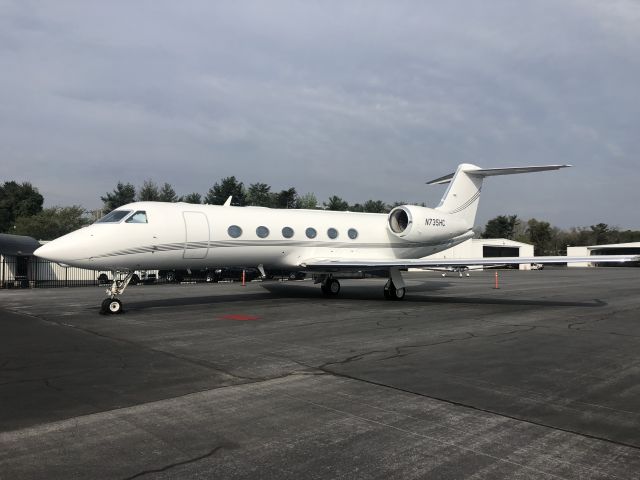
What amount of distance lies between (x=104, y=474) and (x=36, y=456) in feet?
2.41

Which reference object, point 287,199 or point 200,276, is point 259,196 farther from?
point 200,276

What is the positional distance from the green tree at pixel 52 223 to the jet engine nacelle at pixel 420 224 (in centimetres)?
4397

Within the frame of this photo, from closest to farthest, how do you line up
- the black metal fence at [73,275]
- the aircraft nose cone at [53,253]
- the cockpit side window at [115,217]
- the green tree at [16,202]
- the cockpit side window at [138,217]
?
1. the aircraft nose cone at [53,253]
2. the cockpit side window at [115,217]
3. the cockpit side window at [138,217]
4. the black metal fence at [73,275]
5. the green tree at [16,202]

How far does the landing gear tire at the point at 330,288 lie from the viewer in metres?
19.1

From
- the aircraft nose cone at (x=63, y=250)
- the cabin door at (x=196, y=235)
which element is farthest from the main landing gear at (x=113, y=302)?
the cabin door at (x=196, y=235)

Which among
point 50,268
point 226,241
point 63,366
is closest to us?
point 63,366

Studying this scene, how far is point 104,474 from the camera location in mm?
3623

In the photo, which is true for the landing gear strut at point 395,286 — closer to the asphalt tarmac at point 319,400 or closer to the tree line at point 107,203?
the asphalt tarmac at point 319,400

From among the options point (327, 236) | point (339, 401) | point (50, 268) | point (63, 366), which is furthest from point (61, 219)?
point (339, 401)

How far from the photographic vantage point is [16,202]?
66562mm

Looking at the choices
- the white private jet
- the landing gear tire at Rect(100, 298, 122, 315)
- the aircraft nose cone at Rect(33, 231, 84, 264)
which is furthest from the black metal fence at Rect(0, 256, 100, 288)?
the aircraft nose cone at Rect(33, 231, 84, 264)

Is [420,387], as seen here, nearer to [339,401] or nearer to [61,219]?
[339,401]

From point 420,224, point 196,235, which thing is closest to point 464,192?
point 420,224

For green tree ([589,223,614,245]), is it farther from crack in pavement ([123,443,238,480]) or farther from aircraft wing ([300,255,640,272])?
crack in pavement ([123,443,238,480])
